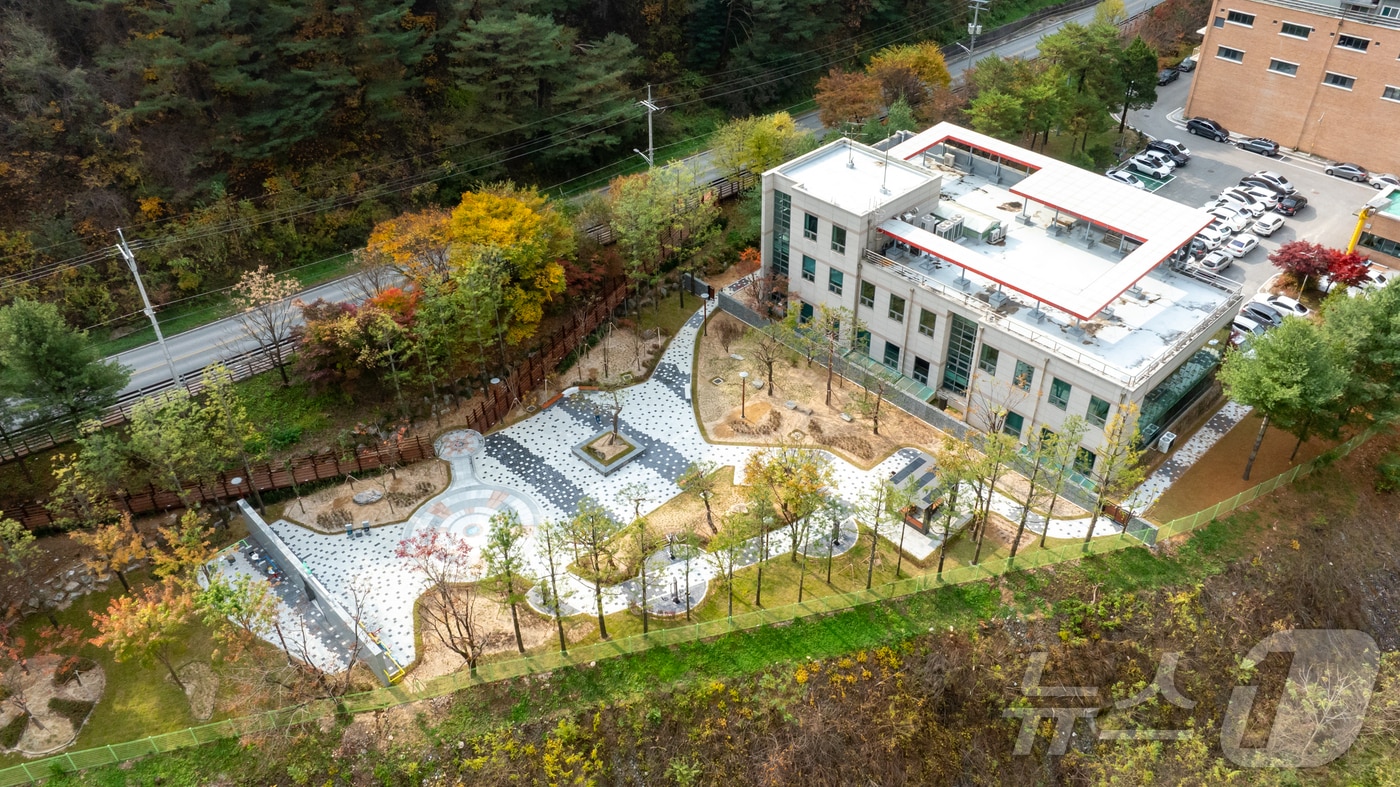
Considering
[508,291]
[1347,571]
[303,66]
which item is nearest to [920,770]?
[1347,571]

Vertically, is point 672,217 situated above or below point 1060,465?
above

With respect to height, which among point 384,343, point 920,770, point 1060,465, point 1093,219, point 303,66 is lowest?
point 920,770

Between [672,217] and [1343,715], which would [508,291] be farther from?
[1343,715]

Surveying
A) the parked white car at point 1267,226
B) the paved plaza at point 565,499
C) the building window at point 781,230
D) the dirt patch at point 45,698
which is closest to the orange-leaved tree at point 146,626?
the dirt patch at point 45,698

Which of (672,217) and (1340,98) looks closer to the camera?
(672,217)

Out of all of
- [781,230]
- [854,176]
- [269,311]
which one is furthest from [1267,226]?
[269,311]

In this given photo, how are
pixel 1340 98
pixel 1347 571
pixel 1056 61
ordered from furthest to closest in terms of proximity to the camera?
pixel 1056 61
pixel 1340 98
pixel 1347 571

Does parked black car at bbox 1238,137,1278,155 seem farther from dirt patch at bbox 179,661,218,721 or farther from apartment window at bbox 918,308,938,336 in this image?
dirt patch at bbox 179,661,218,721

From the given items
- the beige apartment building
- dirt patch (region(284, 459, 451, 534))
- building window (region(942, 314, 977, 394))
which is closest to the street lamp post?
building window (region(942, 314, 977, 394))

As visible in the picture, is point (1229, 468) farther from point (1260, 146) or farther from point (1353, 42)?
point (1353, 42)
